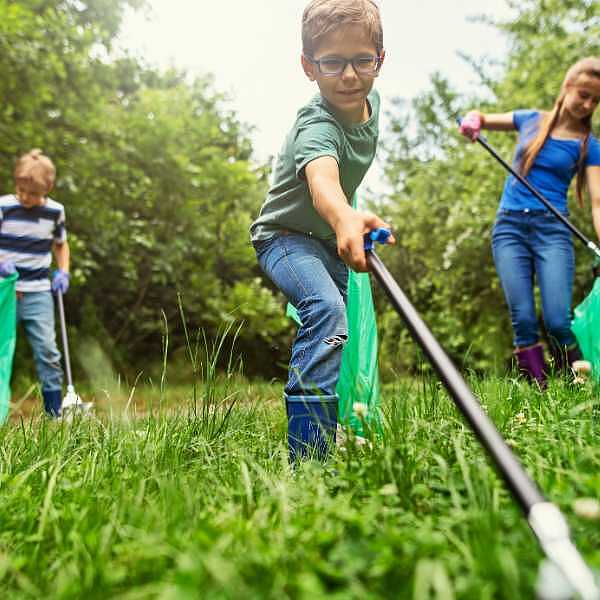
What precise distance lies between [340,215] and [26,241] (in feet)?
11.2

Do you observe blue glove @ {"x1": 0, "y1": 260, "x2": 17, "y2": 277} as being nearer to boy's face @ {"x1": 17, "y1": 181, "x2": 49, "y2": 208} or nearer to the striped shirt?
the striped shirt

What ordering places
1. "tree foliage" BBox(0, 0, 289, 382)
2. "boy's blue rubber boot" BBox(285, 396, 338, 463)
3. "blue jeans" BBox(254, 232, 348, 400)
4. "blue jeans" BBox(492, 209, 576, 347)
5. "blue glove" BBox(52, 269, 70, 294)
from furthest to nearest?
"tree foliage" BBox(0, 0, 289, 382) → "blue glove" BBox(52, 269, 70, 294) → "blue jeans" BBox(492, 209, 576, 347) → "blue jeans" BBox(254, 232, 348, 400) → "boy's blue rubber boot" BBox(285, 396, 338, 463)

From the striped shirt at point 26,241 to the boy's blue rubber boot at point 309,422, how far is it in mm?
2980

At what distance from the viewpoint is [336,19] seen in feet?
7.61

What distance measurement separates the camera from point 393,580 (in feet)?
3.74

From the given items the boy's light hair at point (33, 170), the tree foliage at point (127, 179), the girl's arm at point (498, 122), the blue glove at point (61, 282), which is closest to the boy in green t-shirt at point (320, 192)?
the girl's arm at point (498, 122)

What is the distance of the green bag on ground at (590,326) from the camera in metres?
3.53

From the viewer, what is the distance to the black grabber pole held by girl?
971mm

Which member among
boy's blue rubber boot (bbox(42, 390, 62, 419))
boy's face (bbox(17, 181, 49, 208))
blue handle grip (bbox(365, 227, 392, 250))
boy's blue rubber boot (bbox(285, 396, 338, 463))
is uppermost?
boy's face (bbox(17, 181, 49, 208))

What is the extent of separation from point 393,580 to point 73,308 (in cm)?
952

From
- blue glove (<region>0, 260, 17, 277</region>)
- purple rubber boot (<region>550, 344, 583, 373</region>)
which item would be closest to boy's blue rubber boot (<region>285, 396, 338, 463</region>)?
purple rubber boot (<region>550, 344, 583, 373</region>)

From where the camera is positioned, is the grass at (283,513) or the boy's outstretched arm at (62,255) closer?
the grass at (283,513)

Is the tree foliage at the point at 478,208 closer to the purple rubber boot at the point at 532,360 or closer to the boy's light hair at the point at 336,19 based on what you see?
the purple rubber boot at the point at 532,360

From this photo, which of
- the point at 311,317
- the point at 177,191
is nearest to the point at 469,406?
the point at 311,317
